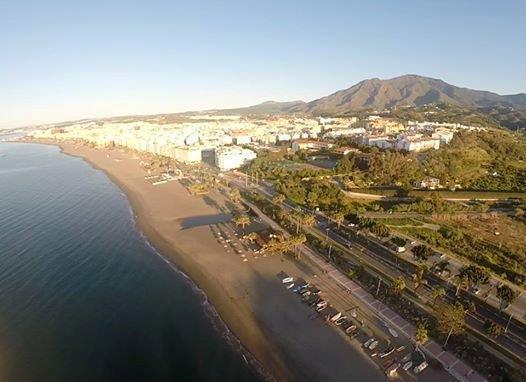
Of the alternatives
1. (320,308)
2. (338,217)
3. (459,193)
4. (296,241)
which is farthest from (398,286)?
(459,193)

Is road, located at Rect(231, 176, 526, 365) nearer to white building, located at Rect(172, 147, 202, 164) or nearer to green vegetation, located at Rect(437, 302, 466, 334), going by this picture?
green vegetation, located at Rect(437, 302, 466, 334)

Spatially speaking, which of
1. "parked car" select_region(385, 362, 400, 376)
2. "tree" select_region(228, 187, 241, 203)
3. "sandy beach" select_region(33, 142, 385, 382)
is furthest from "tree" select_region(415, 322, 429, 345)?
"tree" select_region(228, 187, 241, 203)

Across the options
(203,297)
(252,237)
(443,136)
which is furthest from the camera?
(443,136)

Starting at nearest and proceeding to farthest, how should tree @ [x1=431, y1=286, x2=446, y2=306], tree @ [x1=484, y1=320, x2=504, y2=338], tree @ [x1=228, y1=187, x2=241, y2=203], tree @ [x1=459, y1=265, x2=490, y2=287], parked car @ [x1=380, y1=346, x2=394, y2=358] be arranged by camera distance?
parked car @ [x1=380, y1=346, x2=394, y2=358], tree @ [x1=484, y1=320, x2=504, y2=338], tree @ [x1=431, y1=286, x2=446, y2=306], tree @ [x1=459, y1=265, x2=490, y2=287], tree @ [x1=228, y1=187, x2=241, y2=203]

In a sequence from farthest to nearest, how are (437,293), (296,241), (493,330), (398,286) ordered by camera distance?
(296,241) < (398,286) < (437,293) < (493,330)

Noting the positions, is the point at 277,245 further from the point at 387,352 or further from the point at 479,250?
the point at 479,250

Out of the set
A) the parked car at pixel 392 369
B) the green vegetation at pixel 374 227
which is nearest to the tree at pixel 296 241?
the green vegetation at pixel 374 227
